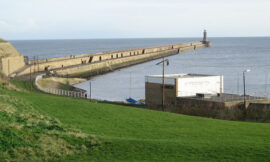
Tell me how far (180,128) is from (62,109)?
6.91 m

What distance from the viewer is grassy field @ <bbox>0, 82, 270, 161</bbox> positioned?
11.7 metres

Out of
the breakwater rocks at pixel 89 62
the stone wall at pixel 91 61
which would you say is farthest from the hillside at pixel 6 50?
the stone wall at pixel 91 61

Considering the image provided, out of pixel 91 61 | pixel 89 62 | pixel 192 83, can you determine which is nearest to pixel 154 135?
pixel 192 83

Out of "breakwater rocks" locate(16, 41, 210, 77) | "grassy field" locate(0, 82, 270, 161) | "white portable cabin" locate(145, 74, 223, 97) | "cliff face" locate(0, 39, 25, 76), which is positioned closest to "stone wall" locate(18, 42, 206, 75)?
"breakwater rocks" locate(16, 41, 210, 77)

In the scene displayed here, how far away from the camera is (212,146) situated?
12.6 metres

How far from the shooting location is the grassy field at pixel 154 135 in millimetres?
11680

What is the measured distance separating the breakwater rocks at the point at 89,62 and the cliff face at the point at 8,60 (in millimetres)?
1312

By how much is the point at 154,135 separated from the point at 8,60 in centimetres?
4977

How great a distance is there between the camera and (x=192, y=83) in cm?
3697

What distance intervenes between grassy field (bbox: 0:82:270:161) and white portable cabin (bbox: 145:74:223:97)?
14429 mm

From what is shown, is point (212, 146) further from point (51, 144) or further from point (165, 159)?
point (51, 144)

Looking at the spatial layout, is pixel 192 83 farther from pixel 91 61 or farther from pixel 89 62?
pixel 91 61

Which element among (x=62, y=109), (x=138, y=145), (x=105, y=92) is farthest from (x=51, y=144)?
(x=105, y=92)

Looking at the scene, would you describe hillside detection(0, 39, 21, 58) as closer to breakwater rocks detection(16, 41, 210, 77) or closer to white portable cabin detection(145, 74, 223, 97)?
breakwater rocks detection(16, 41, 210, 77)
